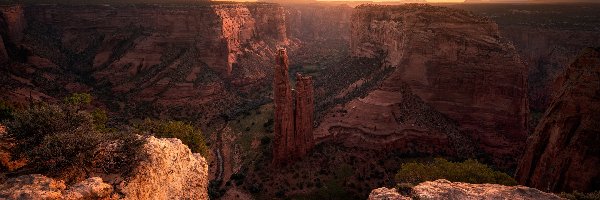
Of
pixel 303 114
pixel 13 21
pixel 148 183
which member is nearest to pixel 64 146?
pixel 148 183

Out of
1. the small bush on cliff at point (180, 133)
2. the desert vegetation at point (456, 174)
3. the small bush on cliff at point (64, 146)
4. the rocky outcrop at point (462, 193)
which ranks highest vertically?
the small bush on cliff at point (64, 146)

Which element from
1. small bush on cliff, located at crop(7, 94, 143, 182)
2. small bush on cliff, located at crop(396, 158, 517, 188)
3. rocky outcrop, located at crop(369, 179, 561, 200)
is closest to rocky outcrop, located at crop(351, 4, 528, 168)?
small bush on cliff, located at crop(396, 158, 517, 188)

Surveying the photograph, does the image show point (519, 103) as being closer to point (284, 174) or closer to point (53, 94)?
point (284, 174)

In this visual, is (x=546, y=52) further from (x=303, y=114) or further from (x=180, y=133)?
(x=180, y=133)

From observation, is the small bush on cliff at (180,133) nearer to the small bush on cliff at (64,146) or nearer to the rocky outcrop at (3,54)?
the small bush on cliff at (64,146)

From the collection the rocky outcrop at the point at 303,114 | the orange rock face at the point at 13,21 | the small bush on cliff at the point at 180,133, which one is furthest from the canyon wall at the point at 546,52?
the orange rock face at the point at 13,21
